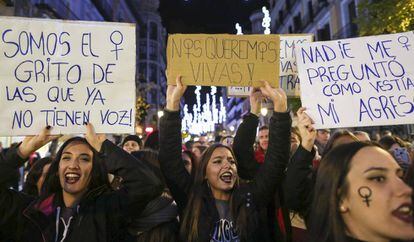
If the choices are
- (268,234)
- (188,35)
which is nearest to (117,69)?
(188,35)

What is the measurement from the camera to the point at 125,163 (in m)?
2.43

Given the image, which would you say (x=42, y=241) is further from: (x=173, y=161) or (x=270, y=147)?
(x=270, y=147)

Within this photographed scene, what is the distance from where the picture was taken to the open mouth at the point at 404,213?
1659 millimetres

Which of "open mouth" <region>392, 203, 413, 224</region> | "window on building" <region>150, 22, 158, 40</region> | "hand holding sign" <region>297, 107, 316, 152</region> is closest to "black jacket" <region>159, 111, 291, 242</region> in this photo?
"hand holding sign" <region>297, 107, 316, 152</region>

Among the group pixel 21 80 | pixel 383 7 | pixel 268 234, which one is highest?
pixel 383 7

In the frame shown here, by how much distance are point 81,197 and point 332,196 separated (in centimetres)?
166

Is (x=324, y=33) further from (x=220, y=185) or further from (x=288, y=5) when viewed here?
(x=220, y=185)

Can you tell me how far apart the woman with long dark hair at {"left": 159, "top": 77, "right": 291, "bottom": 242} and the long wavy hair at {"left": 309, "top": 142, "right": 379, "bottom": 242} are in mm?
802

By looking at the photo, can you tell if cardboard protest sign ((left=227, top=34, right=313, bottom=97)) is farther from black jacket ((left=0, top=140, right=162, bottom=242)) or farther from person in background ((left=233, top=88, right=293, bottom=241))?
black jacket ((left=0, top=140, right=162, bottom=242))

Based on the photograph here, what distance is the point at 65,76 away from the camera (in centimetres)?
286

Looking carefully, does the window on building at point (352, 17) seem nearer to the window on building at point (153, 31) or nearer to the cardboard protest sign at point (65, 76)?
the cardboard protest sign at point (65, 76)

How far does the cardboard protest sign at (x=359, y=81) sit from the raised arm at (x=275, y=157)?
30cm

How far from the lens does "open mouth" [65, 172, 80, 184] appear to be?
2.56 meters

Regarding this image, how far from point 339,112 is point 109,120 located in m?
1.82
